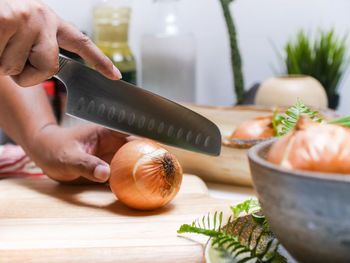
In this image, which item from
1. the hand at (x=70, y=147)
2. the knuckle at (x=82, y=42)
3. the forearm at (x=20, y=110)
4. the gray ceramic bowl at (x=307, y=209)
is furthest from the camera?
the forearm at (x=20, y=110)

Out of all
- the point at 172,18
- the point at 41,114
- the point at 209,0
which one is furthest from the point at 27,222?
the point at 209,0

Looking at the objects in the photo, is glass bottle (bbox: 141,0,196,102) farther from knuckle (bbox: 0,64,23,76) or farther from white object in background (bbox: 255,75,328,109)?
knuckle (bbox: 0,64,23,76)

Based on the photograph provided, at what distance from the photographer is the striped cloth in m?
0.88

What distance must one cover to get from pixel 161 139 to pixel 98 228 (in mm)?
158

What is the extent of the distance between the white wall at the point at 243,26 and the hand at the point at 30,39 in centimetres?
110

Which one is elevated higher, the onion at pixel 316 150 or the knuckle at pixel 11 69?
the onion at pixel 316 150

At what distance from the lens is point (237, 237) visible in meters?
0.41

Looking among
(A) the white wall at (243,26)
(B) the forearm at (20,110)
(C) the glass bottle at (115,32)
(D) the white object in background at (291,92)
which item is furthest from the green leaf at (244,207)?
(A) the white wall at (243,26)

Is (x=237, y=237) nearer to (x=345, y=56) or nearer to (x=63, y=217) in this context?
(x=63, y=217)

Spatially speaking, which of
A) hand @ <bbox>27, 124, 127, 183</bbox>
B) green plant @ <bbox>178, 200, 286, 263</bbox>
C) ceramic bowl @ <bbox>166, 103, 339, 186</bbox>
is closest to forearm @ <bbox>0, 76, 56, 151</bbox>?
hand @ <bbox>27, 124, 127, 183</bbox>

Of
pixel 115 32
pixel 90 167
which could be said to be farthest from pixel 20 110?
pixel 115 32

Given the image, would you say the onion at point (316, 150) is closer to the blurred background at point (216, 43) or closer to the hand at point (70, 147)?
the hand at point (70, 147)

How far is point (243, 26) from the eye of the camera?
1.70 m

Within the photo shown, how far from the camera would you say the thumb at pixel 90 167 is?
2.19 ft
